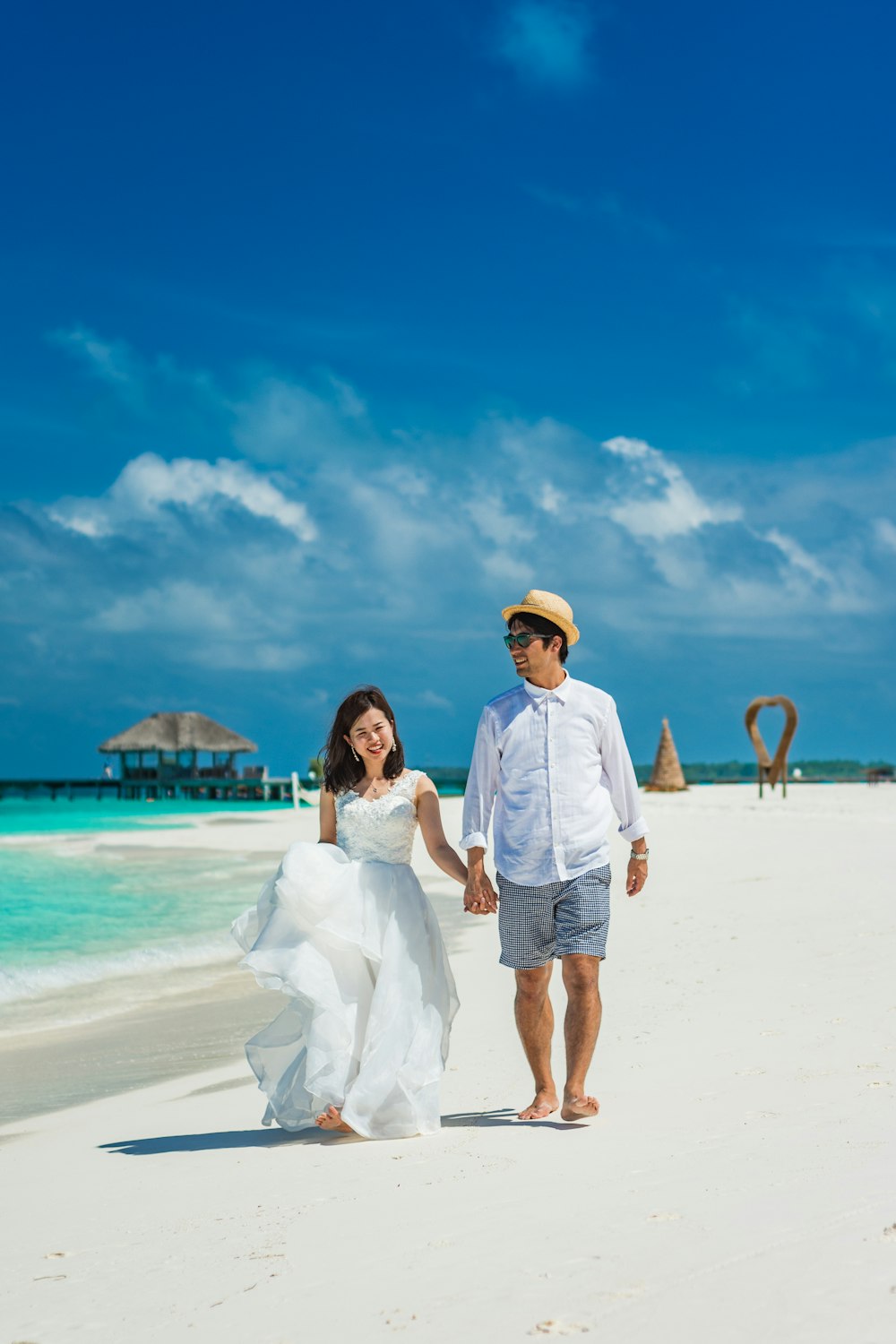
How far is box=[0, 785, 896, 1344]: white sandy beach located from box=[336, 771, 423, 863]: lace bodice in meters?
0.92

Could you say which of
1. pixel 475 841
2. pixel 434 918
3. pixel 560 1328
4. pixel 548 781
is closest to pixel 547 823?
pixel 548 781

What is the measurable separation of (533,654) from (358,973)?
1193 millimetres

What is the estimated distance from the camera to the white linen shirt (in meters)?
4.11

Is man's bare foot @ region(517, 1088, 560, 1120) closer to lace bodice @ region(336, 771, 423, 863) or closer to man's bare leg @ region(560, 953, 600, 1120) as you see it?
man's bare leg @ region(560, 953, 600, 1120)

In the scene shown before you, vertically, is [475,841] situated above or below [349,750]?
below

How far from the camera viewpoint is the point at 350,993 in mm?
4121

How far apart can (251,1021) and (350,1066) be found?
125 inches

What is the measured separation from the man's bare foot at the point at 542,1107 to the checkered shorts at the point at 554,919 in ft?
1.36

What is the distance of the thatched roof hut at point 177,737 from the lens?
59.0 meters

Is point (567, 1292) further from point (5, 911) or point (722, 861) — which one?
point (5, 911)

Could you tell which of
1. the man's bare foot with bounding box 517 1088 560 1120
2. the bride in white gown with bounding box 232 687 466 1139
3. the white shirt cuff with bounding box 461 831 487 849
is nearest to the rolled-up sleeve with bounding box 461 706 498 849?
the white shirt cuff with bounding box 461 831 487 849

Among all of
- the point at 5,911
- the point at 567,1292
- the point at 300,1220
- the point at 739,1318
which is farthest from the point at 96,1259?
the point at 5,911

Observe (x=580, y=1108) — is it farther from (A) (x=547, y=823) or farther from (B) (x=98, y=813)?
(B) (x=98, y=813)

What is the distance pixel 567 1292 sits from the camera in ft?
8.09
